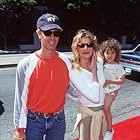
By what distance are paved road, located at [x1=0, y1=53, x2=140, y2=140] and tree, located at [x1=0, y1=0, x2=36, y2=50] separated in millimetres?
15332

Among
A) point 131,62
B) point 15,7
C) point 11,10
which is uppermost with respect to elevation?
point 15,7

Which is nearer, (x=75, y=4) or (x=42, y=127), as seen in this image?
(x=42, y=127)

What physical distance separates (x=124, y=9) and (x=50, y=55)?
101 feet

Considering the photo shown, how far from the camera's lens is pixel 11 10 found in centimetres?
2811

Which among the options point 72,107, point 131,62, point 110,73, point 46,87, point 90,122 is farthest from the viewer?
point 131,62

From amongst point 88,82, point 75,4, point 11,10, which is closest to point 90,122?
point 88,82

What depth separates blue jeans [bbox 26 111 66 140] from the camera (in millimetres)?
3391

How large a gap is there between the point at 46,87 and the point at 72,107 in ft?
17.5

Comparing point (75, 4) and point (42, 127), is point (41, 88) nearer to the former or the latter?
point (42, 127)

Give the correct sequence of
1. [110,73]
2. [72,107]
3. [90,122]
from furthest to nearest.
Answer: [72,107]
[110,73]
[90,122]

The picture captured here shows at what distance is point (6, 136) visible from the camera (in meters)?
6.33

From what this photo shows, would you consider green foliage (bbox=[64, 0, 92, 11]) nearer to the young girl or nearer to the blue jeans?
the young girl

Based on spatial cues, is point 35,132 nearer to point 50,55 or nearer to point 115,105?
point 50,55

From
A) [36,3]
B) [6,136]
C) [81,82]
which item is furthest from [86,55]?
[36,3]
